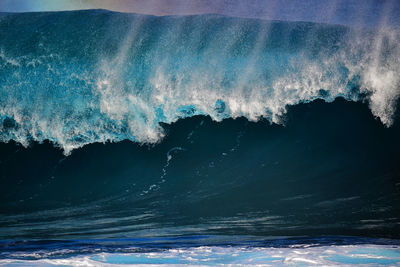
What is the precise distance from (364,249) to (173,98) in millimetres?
3471

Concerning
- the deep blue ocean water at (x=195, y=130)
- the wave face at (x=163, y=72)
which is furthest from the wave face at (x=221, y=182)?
the wave face at (x=163, y=72)

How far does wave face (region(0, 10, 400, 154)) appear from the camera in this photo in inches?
212

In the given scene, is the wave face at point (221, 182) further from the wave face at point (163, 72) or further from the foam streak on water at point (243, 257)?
the foam streak on water at point (243, 257)

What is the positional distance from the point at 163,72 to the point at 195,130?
114 centimetres

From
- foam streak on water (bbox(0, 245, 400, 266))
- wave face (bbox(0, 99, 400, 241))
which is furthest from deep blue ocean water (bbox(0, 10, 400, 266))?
foam streak on water (bbox(0, 245, 400, 266))

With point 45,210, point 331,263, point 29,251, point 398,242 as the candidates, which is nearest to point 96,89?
point 45,210

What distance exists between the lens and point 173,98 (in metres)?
5.49

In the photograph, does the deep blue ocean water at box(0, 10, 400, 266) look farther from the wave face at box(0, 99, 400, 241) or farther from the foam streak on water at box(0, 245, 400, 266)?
the foam streak on water at box(0, 245, 400, 266)

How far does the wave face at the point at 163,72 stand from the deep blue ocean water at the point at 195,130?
24mm

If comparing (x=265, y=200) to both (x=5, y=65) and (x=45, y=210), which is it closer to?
(x=45, y=210)

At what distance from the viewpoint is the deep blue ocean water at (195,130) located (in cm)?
421

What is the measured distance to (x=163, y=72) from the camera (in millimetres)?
5625

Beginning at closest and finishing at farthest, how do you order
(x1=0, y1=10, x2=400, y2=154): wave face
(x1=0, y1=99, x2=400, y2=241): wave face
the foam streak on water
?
the foam streak on water → (x1=0, y1=99, x2=400, y2=241): wave face → (x1=0, y1=10, x2=400, y2=154): wave face

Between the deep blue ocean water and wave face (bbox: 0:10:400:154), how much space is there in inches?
0.9
